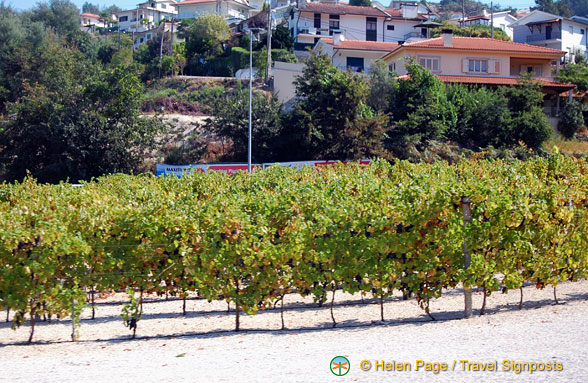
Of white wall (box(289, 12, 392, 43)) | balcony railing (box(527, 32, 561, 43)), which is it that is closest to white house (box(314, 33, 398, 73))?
white wall (box(289, 12, 392, 43))

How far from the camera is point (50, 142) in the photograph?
4125cm

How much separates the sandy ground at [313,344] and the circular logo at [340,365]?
9 centimetres

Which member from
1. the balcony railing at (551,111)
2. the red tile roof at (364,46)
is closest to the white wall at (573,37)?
the red tile roof at (364,46)

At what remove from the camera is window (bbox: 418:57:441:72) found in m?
49.6

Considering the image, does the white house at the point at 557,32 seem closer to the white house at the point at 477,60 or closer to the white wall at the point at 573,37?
the white wall at the point at 573,37

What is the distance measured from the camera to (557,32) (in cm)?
7081

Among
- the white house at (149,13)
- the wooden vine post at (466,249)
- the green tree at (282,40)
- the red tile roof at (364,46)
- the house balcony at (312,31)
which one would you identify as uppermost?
the white house at (149,13)

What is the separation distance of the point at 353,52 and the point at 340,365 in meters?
55.5

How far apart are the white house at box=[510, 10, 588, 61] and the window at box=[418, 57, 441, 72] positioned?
2908 centimetres

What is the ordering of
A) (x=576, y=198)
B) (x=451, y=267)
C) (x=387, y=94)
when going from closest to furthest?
(x=451, y=267) < (x=576, y=198) < (x=387, y=94)

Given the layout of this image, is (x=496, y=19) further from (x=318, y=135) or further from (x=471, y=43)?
(x=318, y=135)

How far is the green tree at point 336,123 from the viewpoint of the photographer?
3872 centimetres

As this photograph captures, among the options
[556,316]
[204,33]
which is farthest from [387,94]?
[556,316]

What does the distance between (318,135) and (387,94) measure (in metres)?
9.26
